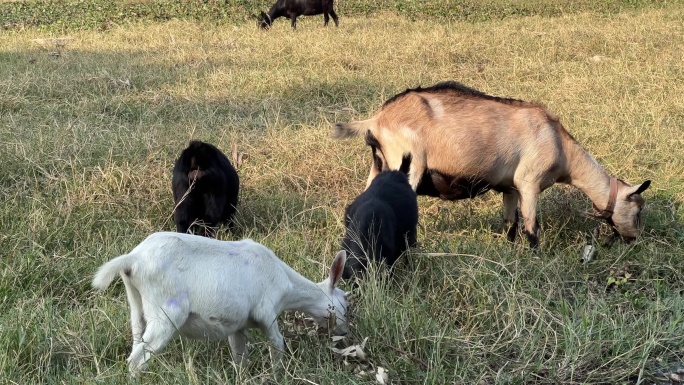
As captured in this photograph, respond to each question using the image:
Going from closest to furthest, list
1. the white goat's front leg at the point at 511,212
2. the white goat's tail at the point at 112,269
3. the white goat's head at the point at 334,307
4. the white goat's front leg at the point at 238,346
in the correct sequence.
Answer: the white goat's tail at the point at 112,269
the white goat's front leg at the point at 238,346
the white goat's head at the point at 334,307
the white goat's front leg at the point at 511,212

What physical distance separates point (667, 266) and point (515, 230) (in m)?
1.26

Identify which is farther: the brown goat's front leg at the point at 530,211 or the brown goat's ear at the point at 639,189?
the brown goat's front leg at the point at 530,211

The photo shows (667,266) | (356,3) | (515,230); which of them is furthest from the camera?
(356,3)

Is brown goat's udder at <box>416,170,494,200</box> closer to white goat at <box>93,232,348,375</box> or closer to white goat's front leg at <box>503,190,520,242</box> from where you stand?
white goat's front leg at <box>503,190,520,242</box>

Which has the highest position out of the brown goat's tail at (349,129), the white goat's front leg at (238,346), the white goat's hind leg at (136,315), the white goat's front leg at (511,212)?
the brown goat's tail at (349,129)

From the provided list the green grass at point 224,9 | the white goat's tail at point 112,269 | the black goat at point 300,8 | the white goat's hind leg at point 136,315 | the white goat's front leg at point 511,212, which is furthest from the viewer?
the black goat at point 300,8

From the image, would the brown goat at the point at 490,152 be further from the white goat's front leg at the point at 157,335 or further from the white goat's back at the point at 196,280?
the white goat's front leg at the point at 157,335

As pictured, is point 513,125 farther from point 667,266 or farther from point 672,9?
point 672,9

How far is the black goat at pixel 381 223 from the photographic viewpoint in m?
4.49

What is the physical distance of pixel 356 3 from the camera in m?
21.7

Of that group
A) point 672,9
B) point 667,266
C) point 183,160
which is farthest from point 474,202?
point 672,9

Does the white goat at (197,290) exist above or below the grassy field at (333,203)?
above

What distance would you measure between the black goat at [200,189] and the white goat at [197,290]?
1906mm

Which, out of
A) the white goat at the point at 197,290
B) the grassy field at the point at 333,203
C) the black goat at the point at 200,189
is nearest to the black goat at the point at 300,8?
the grassy field at the point at 333,203
